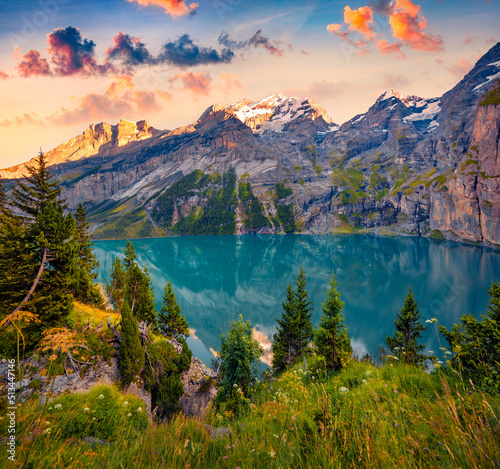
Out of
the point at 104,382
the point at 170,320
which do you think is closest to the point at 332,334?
the point at 104,382

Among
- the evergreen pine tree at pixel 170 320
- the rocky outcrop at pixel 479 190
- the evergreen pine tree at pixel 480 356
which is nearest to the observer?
the evergreen pine tree at pixel 480 356

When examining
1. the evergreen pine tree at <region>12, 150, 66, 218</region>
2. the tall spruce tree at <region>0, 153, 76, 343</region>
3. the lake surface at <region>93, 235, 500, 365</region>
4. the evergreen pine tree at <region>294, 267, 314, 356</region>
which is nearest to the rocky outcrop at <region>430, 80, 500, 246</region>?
the lake surface at <region>93, 235, 500, 365</region>

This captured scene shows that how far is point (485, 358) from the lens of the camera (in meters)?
5.51

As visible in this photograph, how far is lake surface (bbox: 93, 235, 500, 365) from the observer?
53.6 meters

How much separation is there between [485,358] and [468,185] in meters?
210

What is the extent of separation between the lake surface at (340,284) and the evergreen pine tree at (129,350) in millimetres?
30079

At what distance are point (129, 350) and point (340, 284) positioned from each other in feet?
259

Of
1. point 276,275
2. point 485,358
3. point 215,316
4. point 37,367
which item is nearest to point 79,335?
point 37,367

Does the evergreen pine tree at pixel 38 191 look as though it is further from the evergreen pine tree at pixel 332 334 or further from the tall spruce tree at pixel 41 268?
the evergreen pine tree at pixel 332 334

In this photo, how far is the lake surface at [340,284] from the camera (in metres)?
53.6

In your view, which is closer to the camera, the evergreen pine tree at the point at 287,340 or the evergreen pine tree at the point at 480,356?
the evergreen pine tree at the point at 480,356

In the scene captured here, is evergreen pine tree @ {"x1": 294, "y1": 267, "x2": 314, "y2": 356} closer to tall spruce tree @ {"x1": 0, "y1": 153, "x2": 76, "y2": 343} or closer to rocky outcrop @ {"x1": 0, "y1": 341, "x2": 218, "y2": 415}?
rocky outcrop @ {"x1": 0, "y1": 341, "x2": 218, "y2": 415}

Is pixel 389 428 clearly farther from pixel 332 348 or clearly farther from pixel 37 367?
pixel 332 348

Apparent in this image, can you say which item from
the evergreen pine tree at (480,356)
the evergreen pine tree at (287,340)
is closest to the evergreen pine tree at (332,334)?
the evergreen pine tree at (287,340)
